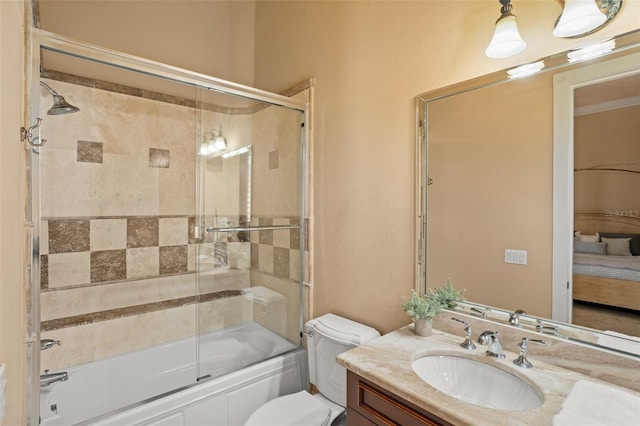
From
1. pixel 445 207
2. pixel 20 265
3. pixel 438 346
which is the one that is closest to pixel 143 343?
pixel 20 265

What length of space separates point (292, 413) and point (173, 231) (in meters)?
1.56

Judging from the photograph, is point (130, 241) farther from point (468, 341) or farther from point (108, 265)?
point (468, 341)

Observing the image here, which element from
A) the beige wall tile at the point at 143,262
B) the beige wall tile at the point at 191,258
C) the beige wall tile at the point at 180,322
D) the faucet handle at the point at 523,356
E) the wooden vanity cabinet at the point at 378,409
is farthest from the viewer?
the beige wall tile at the point at 191,258

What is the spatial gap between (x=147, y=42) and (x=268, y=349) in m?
2.47

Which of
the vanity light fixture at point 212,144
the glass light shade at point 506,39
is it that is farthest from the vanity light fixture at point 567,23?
the vanity light fixture at point 212,144

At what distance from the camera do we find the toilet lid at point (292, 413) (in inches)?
60.4

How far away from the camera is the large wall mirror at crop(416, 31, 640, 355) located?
995mm

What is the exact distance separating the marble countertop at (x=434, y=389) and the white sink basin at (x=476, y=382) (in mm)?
22

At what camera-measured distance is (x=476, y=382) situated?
3.76 ft

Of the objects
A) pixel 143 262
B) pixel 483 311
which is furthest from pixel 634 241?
pixel 143 262

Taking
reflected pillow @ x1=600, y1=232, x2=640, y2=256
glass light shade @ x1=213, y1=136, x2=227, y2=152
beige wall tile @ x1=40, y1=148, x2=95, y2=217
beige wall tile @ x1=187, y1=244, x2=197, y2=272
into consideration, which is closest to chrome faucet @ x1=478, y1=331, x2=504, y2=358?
reflected pillow @ x1=600, y1=232, x2=640, y2=256

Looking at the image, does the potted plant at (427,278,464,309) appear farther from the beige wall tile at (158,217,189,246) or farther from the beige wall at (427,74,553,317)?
the beige wall tile at (158,217,189,246)

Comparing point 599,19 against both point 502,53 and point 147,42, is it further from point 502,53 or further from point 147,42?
point 147,42

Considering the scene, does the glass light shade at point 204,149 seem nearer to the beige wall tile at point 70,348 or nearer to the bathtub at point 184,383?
the bathtub at point 184,383
